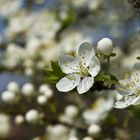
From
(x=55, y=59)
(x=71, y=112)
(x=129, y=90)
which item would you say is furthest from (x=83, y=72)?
(x=55, y=59)

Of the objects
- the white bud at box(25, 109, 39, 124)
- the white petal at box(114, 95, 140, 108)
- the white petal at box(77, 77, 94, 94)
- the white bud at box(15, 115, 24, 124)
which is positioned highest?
the white bud at box(15, 115, 24, 124)

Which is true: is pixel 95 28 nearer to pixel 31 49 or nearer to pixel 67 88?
pixel 31 49

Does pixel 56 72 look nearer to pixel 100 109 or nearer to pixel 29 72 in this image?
pixel 100 109

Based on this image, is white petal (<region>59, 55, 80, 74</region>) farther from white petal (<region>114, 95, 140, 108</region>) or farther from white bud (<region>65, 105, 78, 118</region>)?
white bud (<region>65, 105, 78, 118</region>)

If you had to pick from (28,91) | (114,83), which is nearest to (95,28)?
(28,91)

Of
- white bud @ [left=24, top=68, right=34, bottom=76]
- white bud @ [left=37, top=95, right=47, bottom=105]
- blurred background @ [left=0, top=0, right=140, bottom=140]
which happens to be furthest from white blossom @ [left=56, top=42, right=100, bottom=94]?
white bud @ [left=24, top=68, right=34, bottom=76]

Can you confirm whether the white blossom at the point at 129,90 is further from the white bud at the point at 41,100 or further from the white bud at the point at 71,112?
the white bud at the point at 71,112
